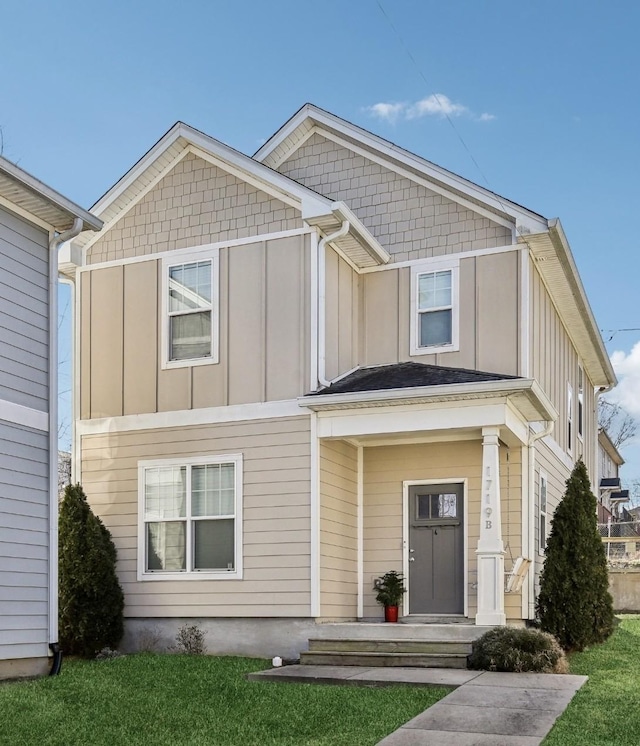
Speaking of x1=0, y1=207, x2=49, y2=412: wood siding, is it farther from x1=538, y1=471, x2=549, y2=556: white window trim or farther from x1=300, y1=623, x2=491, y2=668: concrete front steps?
x1=538, y1=471, x2=549, y2=556: white window trim

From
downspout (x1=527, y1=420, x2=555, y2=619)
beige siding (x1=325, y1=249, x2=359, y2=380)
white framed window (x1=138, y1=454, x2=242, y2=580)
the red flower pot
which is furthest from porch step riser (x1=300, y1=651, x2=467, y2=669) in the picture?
beige siding (x1=325, y1=249, x2=359, y2=380)

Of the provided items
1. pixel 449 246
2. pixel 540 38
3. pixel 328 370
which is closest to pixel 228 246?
pixel 328 370

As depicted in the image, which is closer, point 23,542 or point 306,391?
point 23,542

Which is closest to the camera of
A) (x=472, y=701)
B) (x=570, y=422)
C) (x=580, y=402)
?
(x=472, y=701)

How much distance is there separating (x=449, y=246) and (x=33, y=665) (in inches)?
304

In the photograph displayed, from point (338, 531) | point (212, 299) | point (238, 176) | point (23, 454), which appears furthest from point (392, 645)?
point (238, 176)

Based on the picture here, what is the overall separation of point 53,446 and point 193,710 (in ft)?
11.3

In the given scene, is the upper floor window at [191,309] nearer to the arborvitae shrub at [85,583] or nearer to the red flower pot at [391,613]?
the arborvitae shrub at [85,583]

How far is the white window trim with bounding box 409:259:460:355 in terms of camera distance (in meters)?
13.4

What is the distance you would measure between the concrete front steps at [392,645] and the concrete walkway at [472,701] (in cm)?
22

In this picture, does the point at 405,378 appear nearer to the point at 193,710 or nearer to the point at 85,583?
the point at 85,583

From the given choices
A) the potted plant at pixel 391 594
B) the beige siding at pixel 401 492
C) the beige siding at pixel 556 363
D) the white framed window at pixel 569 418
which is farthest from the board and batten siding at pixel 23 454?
the white framed window at pixel 569 418

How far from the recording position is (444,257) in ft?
44.8

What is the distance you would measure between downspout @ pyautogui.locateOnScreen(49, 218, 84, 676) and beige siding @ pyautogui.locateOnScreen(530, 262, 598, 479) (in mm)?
6354
